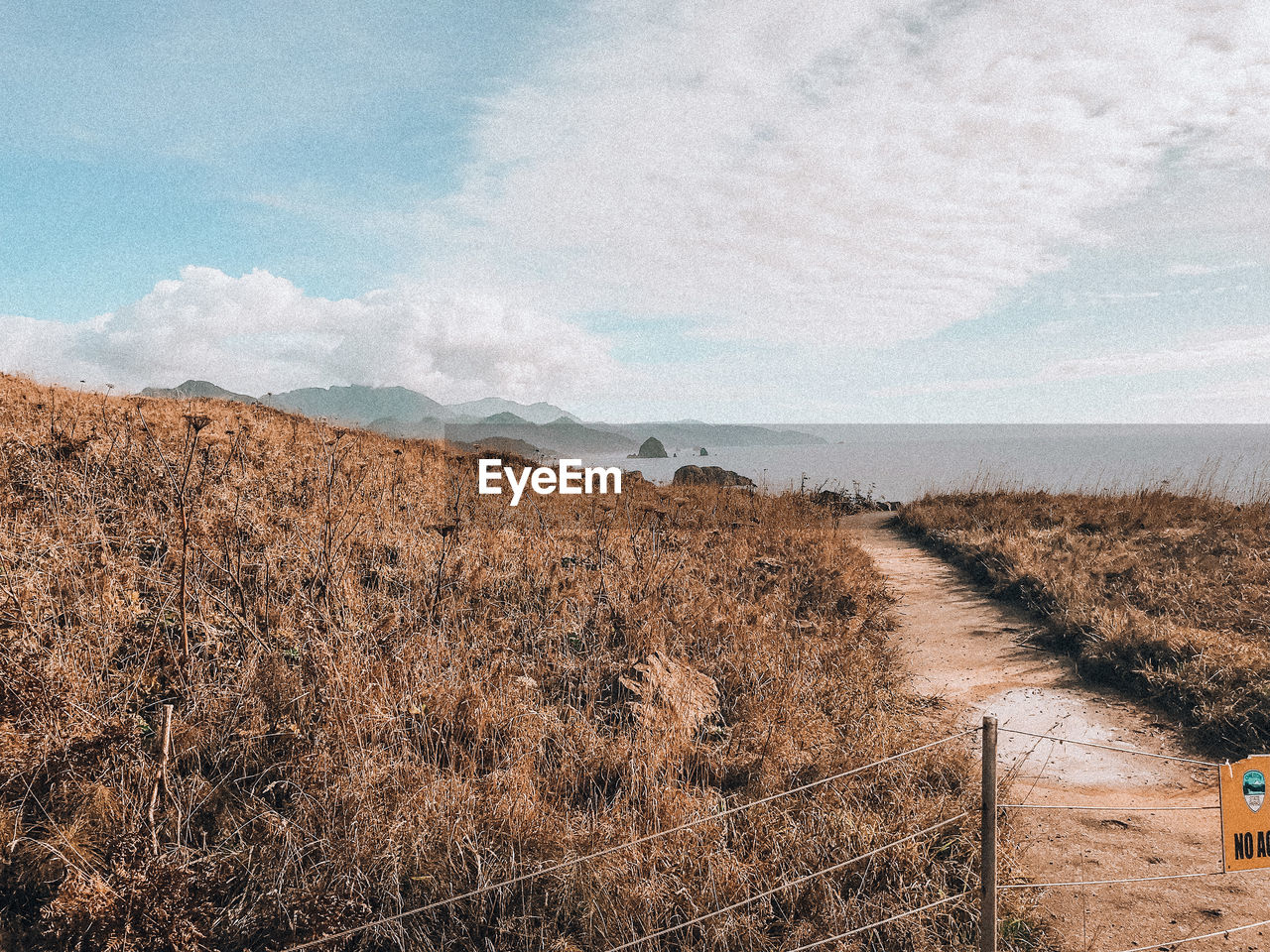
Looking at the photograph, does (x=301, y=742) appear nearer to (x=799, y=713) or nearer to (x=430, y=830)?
(x=430, y=830)

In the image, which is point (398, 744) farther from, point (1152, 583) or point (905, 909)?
point (1152, 583)

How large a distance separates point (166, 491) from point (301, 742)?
12.4 feet

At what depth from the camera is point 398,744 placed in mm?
3963

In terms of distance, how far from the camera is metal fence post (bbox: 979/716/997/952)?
250cm

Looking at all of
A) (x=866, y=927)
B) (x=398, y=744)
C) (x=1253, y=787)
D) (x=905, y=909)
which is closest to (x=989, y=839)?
(x=866, y=927)

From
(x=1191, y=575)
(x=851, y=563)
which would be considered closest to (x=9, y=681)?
(x=851, y=563)

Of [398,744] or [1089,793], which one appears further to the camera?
[1089,793]

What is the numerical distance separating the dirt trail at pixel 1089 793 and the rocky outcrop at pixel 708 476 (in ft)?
33.4

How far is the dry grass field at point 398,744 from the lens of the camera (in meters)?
3.06

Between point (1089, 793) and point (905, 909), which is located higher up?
point (905, 909)

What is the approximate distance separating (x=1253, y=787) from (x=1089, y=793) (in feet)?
7.56

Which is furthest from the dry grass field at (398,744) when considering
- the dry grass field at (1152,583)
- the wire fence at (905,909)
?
the dry grass field at (1152,583)

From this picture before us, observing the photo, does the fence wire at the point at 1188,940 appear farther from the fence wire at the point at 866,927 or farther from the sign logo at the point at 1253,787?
the sign logo at the point at 1253,787

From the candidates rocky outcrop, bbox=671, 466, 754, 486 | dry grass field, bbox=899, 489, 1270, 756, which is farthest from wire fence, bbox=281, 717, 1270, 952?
rocky outcrop, bbox=671, 466, 754, 486
